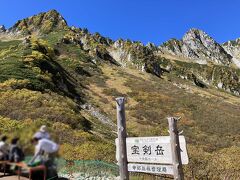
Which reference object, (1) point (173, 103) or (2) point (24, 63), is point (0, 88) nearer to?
(2) point (24, 63)

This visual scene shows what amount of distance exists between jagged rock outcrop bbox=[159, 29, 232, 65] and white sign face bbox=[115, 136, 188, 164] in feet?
565

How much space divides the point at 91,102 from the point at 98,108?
8.17 feet

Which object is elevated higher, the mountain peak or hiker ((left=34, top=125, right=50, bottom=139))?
the mountain peak

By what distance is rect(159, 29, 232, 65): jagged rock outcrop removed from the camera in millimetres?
180250

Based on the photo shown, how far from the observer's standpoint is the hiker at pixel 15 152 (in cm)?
342

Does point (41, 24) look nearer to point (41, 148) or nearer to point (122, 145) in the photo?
point (122, 145)

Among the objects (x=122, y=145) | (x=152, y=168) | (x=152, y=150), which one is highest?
(x=122, y=145)

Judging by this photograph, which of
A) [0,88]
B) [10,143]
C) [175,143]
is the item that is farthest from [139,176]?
[0,88]

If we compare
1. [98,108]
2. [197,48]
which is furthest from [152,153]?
[197,48]

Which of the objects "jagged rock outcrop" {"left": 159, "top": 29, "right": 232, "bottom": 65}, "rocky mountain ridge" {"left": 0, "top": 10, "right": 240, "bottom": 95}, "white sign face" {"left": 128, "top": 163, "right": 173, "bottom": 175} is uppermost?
"jagged rock outcrop" {"left": 159, "top": 29, "right": 232, "bottom": 65}

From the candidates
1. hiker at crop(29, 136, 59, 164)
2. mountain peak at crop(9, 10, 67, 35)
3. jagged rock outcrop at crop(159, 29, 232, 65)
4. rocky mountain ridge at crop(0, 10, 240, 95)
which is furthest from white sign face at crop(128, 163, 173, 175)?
jagged rock outcrop at crop(159, 29, 232, 65)

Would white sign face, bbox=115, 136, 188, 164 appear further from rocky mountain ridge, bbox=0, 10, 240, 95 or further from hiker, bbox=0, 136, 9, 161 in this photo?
rocky mountain ridge, bbox=0, 10, 240, 95

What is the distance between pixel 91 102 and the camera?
4744 cm

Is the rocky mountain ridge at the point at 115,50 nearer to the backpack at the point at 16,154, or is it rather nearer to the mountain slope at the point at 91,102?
the mountain slope at the point at 91,102
